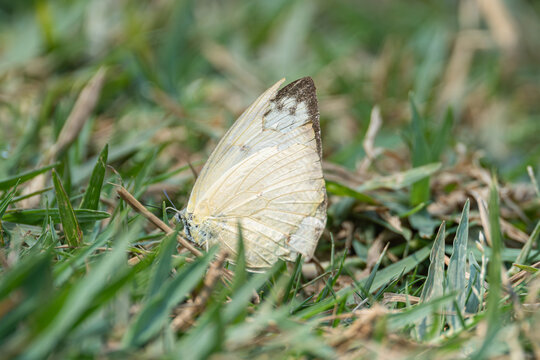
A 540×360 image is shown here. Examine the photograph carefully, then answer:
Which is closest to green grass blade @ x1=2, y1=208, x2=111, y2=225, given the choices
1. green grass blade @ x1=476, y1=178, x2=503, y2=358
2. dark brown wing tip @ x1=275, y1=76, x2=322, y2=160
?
dark brown wing tip @ x1=275, y1=76, x2=322, y2=160

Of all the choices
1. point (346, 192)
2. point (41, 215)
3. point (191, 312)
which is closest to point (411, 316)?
point (191, 312)

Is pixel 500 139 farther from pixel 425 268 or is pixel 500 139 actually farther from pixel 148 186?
pixel 148 186

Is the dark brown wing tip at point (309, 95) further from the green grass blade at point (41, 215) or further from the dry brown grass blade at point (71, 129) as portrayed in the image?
the dry brown grass blade at point (71, 129)

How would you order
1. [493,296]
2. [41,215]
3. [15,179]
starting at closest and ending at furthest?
[493,296]
[41,215]
[15,179]

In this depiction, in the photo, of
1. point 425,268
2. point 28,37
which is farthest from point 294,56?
point 425,268

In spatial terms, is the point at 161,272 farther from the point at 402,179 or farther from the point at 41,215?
the point at 402,179

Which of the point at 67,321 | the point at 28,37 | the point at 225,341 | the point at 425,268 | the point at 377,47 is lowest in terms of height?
the point at 425,268

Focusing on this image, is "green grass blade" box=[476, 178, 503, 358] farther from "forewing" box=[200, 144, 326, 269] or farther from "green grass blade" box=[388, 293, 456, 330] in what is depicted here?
A: "forewing" box=[200, 144, 326, 269]
